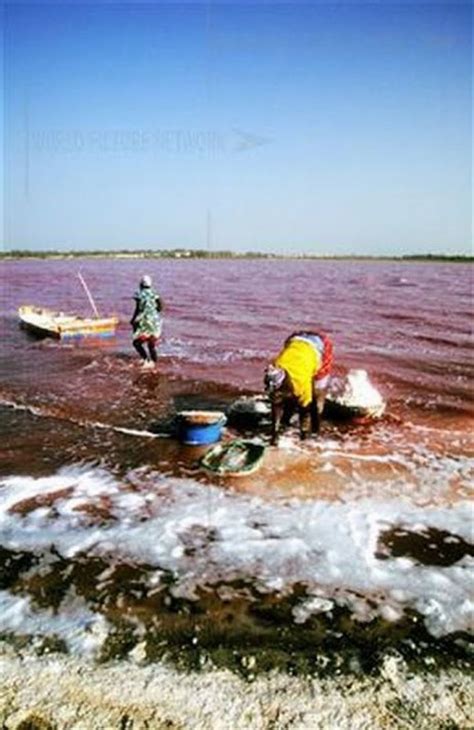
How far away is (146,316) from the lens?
12.6 meters

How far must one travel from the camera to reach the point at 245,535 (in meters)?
5.50

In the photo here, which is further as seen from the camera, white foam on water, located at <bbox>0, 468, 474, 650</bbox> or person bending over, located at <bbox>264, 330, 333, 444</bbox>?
person bending over, located at <bbox>264, 330, 333, 444</bbox>

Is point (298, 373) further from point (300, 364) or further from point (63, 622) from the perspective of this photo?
point (63, 622)

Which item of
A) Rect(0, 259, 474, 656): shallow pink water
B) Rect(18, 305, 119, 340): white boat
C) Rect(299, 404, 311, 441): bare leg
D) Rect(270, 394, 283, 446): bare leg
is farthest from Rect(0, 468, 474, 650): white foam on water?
Rect(18, 305, 119, 340): white boat

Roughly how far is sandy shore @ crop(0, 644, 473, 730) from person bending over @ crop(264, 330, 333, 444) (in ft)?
11.4

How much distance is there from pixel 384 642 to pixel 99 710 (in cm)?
186

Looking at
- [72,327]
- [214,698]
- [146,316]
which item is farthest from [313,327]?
[214,698]

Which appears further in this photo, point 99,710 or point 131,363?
point 131,363

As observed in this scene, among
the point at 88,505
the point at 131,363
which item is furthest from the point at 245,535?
the point at 131,363

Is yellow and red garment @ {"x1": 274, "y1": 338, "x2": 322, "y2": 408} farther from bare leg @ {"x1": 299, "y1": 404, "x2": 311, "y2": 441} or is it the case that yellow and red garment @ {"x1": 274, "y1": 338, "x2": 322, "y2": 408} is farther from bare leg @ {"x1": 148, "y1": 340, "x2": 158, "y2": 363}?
bare leg @ {"x1": 148, "y1": 340, "x2": 158, "y2": 363}

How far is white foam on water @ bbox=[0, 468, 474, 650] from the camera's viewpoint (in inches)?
179

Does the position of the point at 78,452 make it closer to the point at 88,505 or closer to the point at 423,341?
the point at 88,505

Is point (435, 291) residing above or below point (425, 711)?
above

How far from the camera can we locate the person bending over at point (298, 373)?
6.73 metres
